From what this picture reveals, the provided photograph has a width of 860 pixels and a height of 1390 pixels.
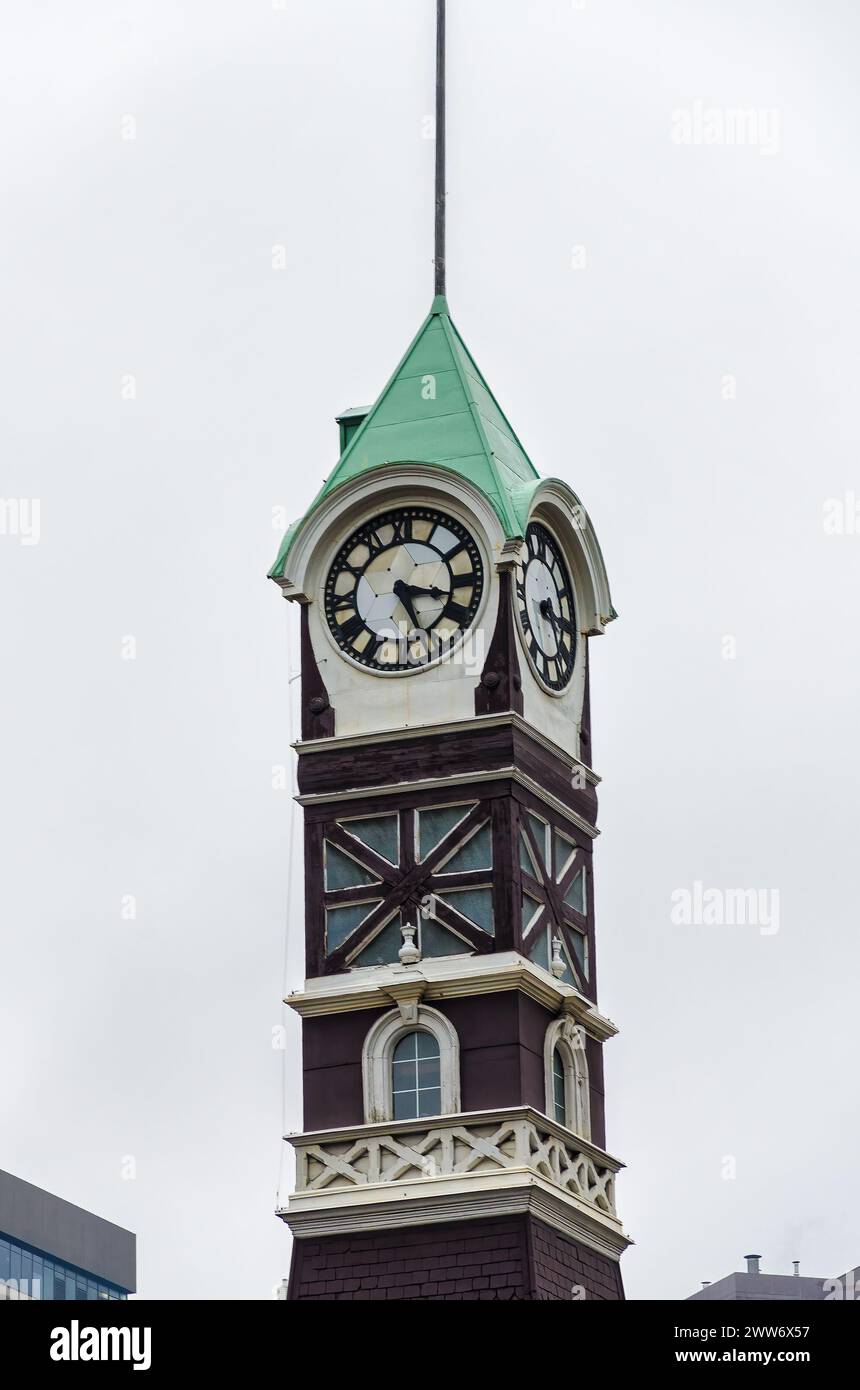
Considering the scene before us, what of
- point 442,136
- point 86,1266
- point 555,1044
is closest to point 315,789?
point 555,1044

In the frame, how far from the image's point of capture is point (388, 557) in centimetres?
6956

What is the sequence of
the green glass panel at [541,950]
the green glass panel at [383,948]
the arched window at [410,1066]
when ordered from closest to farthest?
1. the arched window at [410,1066]
2. the green glass panel at [383,948]
3. the green glass panel at [541,950]

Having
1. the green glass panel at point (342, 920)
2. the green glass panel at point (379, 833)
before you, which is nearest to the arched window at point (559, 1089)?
the green glass panel at point (342, 920)

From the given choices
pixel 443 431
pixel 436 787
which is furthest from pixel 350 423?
pixel 436 787

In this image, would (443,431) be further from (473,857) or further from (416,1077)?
(416,1077)

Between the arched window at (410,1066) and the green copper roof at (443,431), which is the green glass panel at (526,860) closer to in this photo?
the arched window at (410,1066)

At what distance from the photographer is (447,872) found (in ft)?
221

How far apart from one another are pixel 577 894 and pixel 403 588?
664 cm

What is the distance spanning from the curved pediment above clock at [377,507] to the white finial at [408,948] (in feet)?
22.8

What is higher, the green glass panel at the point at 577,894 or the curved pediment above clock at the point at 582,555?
the curved pediment above clock at the point at 582,555

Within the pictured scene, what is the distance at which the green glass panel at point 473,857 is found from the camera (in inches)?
2657

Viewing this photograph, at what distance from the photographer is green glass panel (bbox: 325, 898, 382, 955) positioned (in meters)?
67.8
